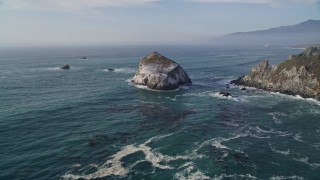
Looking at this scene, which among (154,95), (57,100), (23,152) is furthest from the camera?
(154,95)

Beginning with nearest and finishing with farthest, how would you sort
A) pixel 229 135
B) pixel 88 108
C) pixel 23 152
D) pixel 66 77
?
pixel 23 152 → pixel 229 135 → pixel 88 108 → pixel 66 77

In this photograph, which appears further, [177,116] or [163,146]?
[177,116]

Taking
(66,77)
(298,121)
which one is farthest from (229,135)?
(66,77)

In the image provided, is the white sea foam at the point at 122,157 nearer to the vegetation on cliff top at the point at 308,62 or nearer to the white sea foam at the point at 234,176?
the white sea foam at the point at 234,176

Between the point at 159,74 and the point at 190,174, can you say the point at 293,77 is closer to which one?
the point at 159,74

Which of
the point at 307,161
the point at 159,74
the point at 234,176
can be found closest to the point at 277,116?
the point at 307,161

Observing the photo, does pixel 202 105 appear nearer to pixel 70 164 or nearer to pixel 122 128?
pixel 122 128

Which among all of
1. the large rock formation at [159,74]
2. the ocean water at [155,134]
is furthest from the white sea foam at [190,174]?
the large rock formation at [159,74]

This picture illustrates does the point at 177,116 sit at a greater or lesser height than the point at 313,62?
lesser
